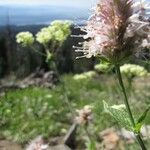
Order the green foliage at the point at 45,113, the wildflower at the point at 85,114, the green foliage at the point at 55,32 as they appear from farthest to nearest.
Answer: the green foliage at the point at 45,113 < the green foliage at the point at 55,32 < the wildflower at the point at 85,114

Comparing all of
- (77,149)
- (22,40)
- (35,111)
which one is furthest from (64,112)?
(22,40)

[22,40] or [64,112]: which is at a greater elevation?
[22,40]

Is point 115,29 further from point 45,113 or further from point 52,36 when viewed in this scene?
point 45,113

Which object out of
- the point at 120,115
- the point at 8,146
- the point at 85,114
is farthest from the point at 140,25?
the point at 8,146

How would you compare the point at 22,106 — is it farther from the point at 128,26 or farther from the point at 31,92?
the point at 128,26

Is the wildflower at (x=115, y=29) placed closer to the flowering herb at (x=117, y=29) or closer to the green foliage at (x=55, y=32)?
the flowering herb at (x=117, y=29)

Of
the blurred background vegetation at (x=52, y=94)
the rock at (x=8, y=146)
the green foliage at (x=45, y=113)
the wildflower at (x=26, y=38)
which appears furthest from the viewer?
the green foliage at (x=45, y=113)

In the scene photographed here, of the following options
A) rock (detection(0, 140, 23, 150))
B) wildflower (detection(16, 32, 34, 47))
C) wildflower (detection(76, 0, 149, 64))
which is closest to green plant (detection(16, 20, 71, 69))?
wildflower (detection(16, 32, 34, 47))

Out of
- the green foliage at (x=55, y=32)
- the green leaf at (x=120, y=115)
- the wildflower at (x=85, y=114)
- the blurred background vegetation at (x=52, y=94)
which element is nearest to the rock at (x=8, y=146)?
the blurred background vegetation at (x=52, y=94)
